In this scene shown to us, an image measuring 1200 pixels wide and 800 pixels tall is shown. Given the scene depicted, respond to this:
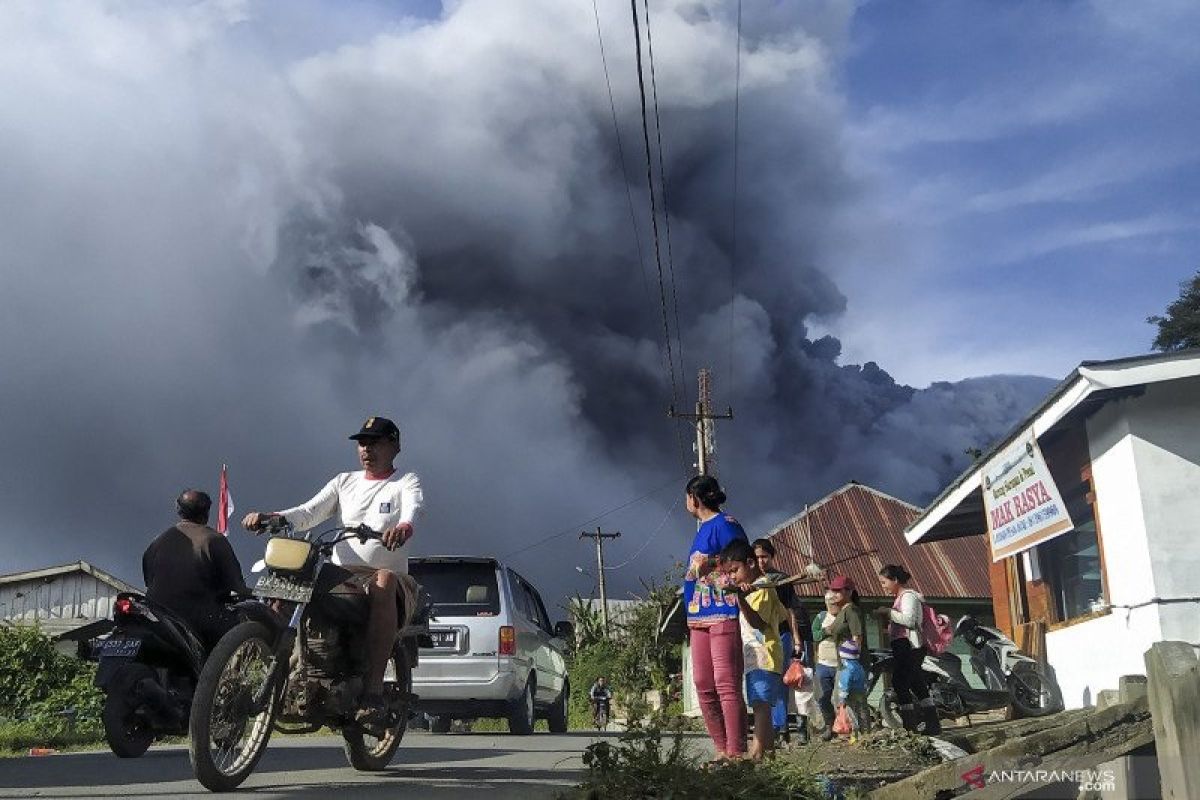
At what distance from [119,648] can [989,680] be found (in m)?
9.77

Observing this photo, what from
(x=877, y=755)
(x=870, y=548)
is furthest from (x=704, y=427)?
(x=877, y=755)

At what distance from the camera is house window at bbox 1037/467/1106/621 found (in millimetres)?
13570

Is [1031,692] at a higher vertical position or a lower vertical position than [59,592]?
lower

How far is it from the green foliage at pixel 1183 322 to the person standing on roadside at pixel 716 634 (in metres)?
63.6

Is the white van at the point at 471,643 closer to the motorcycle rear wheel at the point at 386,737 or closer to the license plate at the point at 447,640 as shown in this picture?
the license plate at the point at 447,640

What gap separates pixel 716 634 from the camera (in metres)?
7.01

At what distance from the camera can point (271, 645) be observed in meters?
5.82

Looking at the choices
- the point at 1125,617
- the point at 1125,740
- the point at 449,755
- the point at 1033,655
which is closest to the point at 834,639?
the point at 1125,617

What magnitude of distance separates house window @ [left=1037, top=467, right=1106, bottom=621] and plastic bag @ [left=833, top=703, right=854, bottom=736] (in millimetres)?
3597

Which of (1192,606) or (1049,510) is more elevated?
(1049,510)

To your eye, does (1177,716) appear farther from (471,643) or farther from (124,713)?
(471,643)

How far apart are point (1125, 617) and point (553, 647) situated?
22.1 ft

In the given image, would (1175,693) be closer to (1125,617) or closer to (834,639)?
(834,639)

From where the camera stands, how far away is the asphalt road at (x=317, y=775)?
5973 millimetres
